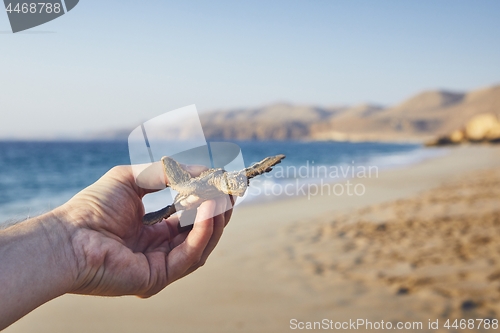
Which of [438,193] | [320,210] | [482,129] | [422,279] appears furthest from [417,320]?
[482,129]

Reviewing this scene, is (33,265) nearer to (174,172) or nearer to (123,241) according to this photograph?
(123,241)

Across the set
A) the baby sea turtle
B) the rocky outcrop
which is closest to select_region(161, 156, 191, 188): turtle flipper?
the baby sea turtle

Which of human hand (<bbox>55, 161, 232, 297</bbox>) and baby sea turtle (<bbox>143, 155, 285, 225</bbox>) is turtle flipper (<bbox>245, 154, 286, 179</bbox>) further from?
human hand (<bbox>55, 161, 232, 297</bbox>)

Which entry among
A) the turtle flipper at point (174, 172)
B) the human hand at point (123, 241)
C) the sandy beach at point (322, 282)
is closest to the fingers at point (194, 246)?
the human hand at point (123, 241)

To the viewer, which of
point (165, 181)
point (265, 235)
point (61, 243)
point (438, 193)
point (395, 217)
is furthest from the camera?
point (438, 193)

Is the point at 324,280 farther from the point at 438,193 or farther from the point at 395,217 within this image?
the point at 438,193

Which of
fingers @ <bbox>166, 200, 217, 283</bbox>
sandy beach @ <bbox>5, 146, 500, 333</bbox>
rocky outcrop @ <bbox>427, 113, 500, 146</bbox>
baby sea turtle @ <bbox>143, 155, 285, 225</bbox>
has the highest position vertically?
baby sea turtle @ <bbox>143, 155, 285, 225</bbox>
